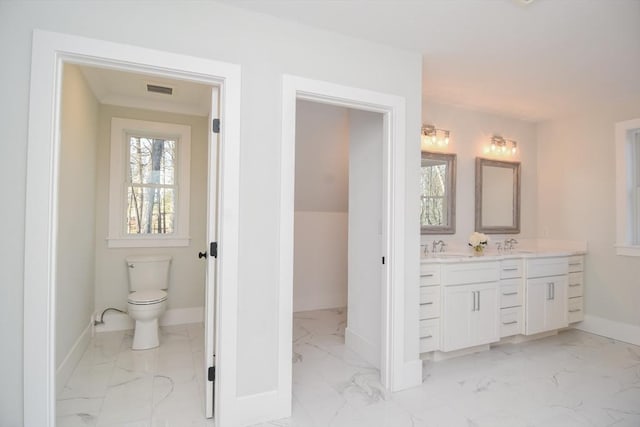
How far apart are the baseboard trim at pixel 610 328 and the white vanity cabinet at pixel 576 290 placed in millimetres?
106

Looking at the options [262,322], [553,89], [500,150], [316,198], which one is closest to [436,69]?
[553,89]

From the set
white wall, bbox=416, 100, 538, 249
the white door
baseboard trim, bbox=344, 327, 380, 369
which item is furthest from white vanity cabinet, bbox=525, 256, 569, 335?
the white door

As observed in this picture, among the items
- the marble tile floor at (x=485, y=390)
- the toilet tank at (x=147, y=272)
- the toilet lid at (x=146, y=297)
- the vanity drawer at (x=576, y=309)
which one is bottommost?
the marble tile floor at (x=485, y=390)

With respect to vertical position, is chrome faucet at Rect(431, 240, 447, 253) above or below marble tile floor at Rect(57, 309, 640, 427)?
above

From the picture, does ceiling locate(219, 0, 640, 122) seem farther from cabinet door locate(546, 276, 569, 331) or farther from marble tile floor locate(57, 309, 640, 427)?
marble tile floor locate(57, 309, 640, 427)

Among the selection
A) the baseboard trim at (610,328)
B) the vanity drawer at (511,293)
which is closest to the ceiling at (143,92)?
the vanity drawer at (511,293)

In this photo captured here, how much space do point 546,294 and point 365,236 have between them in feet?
6.58

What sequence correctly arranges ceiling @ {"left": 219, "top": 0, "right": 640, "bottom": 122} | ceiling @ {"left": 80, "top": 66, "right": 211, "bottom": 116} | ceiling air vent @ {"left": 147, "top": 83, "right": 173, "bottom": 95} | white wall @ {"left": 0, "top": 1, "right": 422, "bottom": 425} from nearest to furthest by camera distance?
white wall @ {"left": 0, "top": 1, "right": 422, "bottom": 425}, ceiling @ {"left": 219, "top": 0, "right": 640, "bottom": 122}, ceiling @ {"left": 80, "top": 66, "right": 211, "bottom": 116}, ceiling air vent @ {"left": 147, "top": 83, "right": 173, "bottom": 95}

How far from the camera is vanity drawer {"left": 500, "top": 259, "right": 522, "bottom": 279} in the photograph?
3.17 meters

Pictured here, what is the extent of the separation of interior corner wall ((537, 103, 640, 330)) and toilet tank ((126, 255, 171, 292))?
4.42m

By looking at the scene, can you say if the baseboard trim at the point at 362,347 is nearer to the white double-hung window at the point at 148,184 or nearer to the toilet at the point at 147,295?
the toilet at the point at 147,295

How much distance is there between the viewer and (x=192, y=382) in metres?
2.45

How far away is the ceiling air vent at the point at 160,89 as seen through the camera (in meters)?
3.11

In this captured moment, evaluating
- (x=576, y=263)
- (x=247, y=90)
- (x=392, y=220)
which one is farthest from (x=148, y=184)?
(x=576, y=263)
